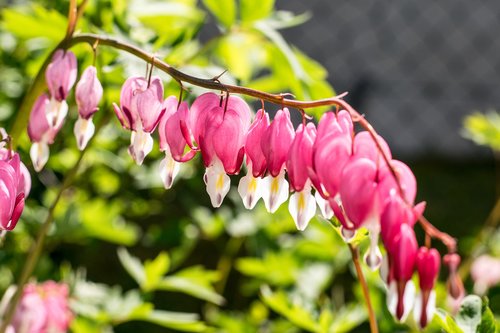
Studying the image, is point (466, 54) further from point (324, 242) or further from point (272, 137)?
point (272, 137)

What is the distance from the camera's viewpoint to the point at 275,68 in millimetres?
1544

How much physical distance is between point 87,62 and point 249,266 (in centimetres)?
63

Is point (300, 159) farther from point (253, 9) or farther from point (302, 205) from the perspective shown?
point (253, 9)

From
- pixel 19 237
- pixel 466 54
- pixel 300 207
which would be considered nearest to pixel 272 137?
pixel 300 207

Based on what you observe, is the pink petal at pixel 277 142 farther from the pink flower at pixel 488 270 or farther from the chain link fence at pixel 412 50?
the chain link fence at pixel 412 50

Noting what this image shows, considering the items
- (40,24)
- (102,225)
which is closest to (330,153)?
(40,24)

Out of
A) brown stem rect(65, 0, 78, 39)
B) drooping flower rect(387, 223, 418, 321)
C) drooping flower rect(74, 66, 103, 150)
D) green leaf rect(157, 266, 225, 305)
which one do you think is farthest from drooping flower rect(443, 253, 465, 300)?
green leaf rect(157, 266, 225, 305)

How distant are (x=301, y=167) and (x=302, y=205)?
0.04m

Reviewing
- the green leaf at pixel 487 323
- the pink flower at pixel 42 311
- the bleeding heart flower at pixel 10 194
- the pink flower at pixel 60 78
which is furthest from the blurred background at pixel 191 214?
the green leaf at pixel 487 323

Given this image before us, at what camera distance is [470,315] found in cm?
99

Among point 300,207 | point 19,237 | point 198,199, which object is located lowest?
point 198,199

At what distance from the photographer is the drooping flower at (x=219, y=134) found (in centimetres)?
88

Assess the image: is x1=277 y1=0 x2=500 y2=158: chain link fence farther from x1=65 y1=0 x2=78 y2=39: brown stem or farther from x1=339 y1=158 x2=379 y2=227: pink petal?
x1=339 y1=158 x2=379 y2=227: pink petal

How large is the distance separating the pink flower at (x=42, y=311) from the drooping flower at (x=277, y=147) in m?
0.70
